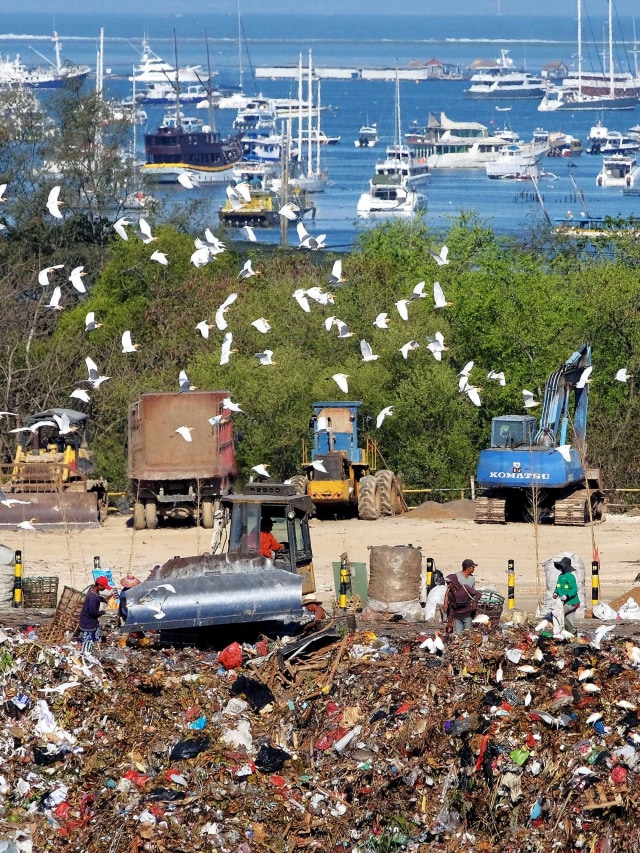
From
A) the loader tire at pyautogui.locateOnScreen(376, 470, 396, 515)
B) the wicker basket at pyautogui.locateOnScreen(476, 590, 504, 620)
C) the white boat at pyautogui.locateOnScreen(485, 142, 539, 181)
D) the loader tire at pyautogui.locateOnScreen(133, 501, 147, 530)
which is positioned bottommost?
the wicker basket at pyautogui.locateOnScreen(476, 590, 504, 620)

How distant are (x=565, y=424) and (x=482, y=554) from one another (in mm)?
3775

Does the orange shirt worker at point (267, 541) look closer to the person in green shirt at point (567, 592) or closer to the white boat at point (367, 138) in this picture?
the person in green shirt at point (567, 592)

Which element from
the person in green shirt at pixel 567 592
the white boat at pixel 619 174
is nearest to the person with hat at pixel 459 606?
the person in green shirt at pixel 567 592

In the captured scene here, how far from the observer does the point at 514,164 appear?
149375 millimetres

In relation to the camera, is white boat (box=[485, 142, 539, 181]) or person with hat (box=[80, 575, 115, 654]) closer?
person with hat (box=[80, 575, 115, 654])

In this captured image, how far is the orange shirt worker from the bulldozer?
8975mm

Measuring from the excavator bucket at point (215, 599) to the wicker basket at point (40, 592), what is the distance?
3833mm

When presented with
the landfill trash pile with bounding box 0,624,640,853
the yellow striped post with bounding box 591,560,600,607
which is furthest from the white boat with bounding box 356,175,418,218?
the landfill trash pile with bounding box 0,624,640,853

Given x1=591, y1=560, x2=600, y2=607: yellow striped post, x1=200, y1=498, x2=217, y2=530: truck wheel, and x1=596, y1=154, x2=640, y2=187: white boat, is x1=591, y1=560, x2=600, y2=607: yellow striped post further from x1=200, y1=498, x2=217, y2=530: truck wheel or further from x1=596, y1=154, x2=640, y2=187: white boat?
x1=596, y1=154, x2=640, y2=187: white boat

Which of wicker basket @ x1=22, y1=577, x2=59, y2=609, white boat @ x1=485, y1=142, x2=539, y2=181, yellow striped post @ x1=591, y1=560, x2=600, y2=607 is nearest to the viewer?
yellow striped post @ x1=591, y1=560, x2=600, y2=607

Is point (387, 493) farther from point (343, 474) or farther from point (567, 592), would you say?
point (567, 592)

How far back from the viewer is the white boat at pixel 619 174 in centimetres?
13738

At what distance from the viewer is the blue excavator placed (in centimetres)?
2938

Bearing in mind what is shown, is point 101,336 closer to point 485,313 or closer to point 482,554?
point 485,313
